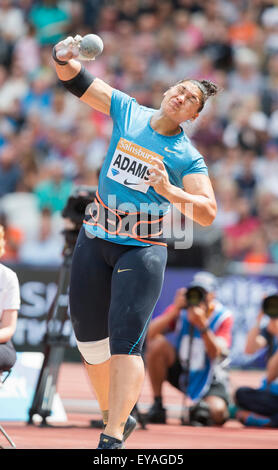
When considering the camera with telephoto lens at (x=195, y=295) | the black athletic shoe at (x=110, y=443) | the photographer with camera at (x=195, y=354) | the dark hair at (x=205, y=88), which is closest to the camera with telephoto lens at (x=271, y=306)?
the photographer with camera at (x=195, y=354)

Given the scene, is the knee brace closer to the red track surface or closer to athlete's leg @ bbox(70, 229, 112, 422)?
athlete's leg @ bbox(70, 229, 112, 422)

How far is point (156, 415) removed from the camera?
23.5ft

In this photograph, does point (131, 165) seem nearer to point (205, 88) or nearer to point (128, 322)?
point (205, 88)

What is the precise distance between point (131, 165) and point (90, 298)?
78 cm

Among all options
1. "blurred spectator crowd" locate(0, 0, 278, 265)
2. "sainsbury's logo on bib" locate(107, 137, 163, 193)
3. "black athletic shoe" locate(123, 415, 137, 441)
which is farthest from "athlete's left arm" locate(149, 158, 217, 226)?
"blurred spectator crowd" locate(0, 0, 278, 265)

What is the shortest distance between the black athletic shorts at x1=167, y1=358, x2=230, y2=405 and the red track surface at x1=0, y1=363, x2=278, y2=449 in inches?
10.8

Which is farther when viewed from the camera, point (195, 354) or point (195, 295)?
point (195, 354)

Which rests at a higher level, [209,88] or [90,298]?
[209,88]

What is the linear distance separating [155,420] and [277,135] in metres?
7.62

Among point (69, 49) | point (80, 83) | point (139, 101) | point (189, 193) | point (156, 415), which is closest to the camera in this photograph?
point (189, 193)

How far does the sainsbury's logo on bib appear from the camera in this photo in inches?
182

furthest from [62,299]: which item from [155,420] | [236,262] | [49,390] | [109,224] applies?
[236,262]

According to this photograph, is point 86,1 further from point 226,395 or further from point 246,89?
point 226,395

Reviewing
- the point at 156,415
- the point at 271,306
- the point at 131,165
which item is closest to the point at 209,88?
the point at 131,165
